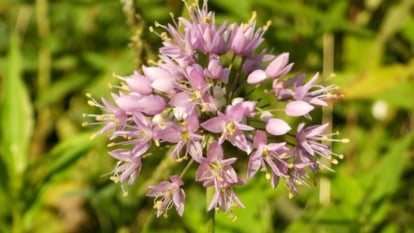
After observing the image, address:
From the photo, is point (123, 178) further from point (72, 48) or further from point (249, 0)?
point (72, 48)

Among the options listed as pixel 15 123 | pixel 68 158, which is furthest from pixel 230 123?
pixel 15 123

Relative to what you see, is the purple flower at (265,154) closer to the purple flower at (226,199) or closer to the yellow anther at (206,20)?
the purple flower at (226,199)

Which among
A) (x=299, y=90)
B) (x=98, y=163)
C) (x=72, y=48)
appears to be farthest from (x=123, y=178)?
(x=72, y=48)

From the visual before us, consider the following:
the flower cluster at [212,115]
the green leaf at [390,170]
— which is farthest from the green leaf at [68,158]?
the green leaf at [390,170]

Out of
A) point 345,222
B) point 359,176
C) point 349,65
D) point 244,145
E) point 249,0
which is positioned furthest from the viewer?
point 349,65

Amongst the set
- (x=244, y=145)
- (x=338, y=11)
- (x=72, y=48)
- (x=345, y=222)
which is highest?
(x=244, y=145)

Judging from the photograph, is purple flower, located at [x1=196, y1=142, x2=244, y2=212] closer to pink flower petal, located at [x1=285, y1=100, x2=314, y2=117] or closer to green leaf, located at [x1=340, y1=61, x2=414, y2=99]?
pink flower petal, located at [x1=285, y1=100, x2=314, y2=117]

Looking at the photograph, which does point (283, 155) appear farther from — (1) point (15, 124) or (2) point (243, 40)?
(1) point (15, 124)
